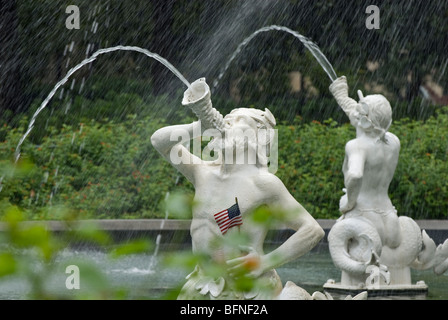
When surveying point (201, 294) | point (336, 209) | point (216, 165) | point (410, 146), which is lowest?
point (201, 294)

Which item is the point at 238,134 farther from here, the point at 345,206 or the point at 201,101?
the point at 345,206

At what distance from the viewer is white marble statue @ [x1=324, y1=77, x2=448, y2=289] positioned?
6.02m

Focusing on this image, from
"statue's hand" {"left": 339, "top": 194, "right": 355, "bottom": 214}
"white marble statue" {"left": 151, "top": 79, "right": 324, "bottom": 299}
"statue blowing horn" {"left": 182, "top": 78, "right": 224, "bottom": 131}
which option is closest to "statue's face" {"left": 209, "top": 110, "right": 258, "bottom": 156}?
"white marble statue" {"left": 151, "top": 79, "right": 324, "bottom": 299}

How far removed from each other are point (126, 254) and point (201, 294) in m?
2.42

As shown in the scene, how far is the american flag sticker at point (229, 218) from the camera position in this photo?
3.68 m

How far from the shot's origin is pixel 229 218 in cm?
369

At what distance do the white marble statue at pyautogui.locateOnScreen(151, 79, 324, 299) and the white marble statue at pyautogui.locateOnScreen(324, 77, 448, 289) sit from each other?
2216 mm

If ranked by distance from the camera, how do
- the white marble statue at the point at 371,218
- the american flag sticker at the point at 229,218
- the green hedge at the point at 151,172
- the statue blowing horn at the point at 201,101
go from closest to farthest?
the statue blowing horn at the point at 201,101 → the american flag sticker at the point at 229,218 → the white marble statue at the point at 371,218 → the green hedge at the point at 151,172

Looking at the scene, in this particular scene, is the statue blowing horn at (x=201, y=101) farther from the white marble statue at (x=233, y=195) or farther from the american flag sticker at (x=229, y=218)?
the american flag sticker at (x=229, y=218)

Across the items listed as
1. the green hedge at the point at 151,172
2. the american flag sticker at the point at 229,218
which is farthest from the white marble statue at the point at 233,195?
the green hedge at the point at 151,172

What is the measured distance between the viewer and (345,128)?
13.0 metres

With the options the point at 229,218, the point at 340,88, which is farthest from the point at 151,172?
the point at 229,218
